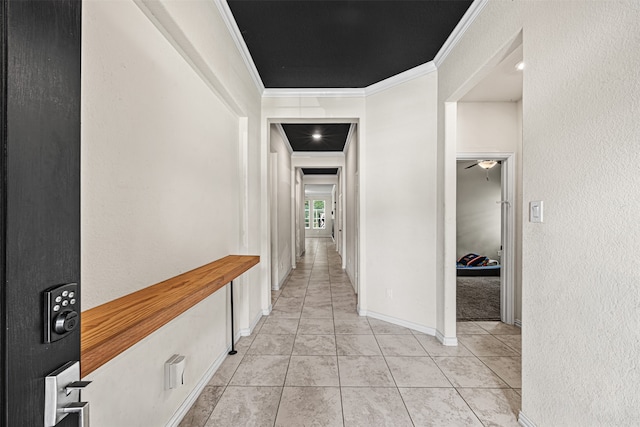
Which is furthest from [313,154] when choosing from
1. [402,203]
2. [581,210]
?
[581,210]

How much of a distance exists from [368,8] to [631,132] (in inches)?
71.3

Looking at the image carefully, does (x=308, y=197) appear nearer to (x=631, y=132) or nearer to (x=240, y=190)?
(x=240, y=190)

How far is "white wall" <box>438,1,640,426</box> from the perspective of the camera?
107cm

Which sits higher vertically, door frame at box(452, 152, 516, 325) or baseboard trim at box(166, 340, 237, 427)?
door frame at box(452, 152, 516, 325)

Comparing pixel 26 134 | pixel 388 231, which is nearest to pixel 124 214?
pixel 26 134

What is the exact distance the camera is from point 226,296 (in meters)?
2.45

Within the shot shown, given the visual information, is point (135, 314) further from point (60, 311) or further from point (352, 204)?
point (352, 204)

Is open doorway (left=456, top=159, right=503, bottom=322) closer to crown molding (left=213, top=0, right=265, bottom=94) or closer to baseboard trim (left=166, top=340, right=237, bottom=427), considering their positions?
crown molding (left=213, top=0, right=265, bottom=94)

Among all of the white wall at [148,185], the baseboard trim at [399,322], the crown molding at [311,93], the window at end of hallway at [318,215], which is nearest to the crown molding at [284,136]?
the crown molding at [311,93]

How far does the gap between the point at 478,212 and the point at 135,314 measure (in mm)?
6973

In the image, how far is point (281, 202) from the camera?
5.14 meters

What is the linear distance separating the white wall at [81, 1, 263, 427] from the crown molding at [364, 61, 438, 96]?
1676 mm

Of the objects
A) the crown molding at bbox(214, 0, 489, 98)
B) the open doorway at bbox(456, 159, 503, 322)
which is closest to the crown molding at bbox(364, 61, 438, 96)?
the crown molding at bbox(214, 0, 489, 98)

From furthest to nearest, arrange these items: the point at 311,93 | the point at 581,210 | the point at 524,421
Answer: the point at 311,93 → the point at 524,421 → the point at 581,210
